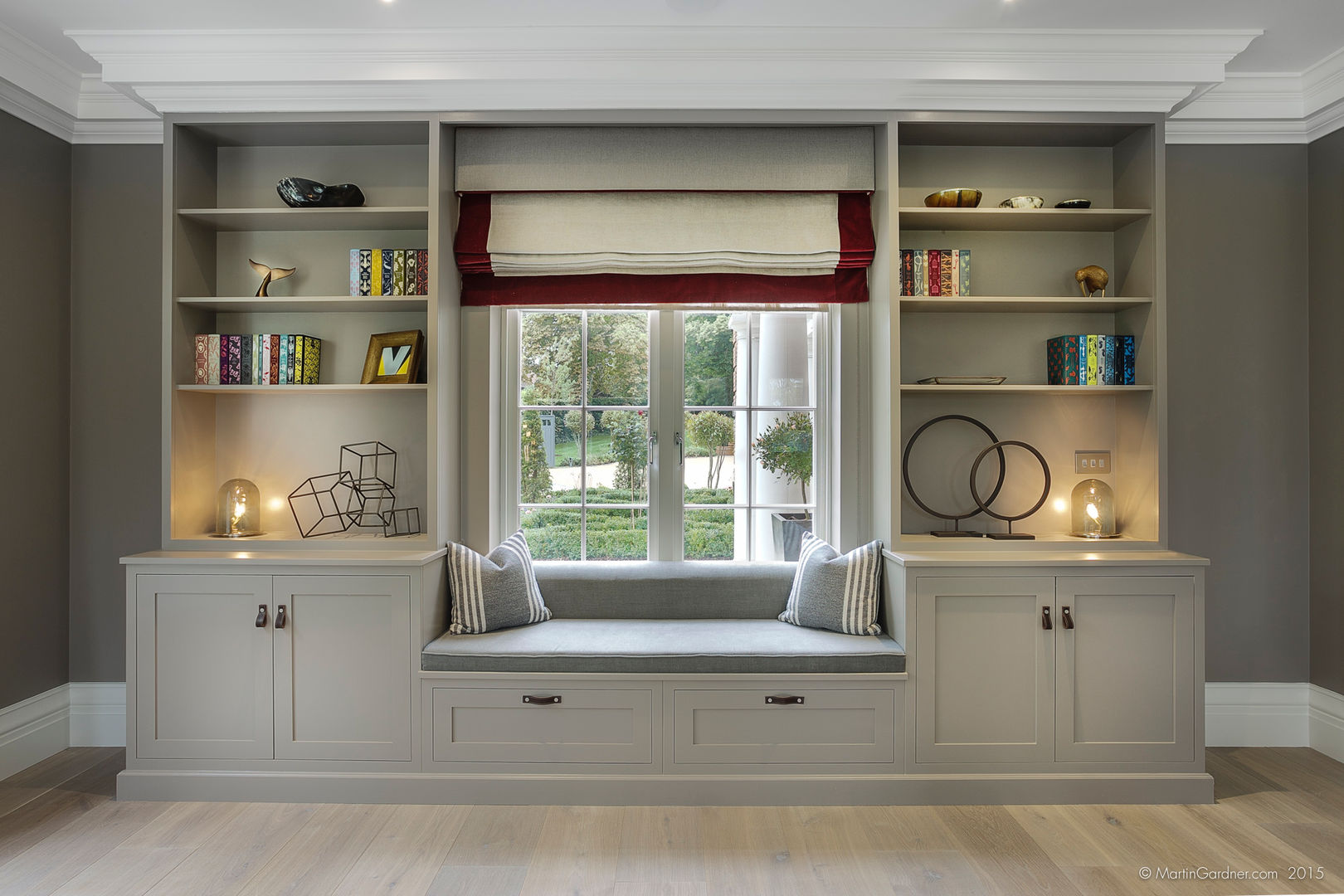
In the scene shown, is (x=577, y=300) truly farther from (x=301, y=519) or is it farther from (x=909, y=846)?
(x=909, y=846)

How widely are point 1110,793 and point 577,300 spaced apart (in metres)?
2.76

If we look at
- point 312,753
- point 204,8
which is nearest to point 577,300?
point 204,8

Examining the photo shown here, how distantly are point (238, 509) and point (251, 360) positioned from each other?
2.00ft

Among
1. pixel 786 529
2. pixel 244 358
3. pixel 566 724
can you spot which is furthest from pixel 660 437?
pixel 244 358

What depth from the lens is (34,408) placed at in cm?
305

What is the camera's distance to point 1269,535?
323cm

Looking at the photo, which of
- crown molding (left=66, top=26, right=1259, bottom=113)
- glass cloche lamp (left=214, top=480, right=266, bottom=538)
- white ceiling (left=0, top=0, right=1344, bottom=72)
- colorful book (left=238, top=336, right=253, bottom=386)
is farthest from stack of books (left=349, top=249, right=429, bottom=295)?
glass cloche lamp (left=214, top=480, right=266, bottom=538)

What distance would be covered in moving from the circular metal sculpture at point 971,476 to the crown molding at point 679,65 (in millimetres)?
1254

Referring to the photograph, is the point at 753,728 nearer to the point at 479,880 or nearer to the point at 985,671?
the point at 985,671

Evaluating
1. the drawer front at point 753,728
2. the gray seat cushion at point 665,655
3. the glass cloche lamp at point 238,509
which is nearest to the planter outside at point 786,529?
the gray seat cushion at point 665,655

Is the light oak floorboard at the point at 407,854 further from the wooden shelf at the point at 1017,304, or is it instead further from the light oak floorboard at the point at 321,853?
the wooden shelf at the point at 1017,304

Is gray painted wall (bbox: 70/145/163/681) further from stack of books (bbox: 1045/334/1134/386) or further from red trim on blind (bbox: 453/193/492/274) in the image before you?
stack of books (bbox: 1045/334/1134/386)

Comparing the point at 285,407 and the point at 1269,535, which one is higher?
the point at 285,407

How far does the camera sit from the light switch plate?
10.5 ft
